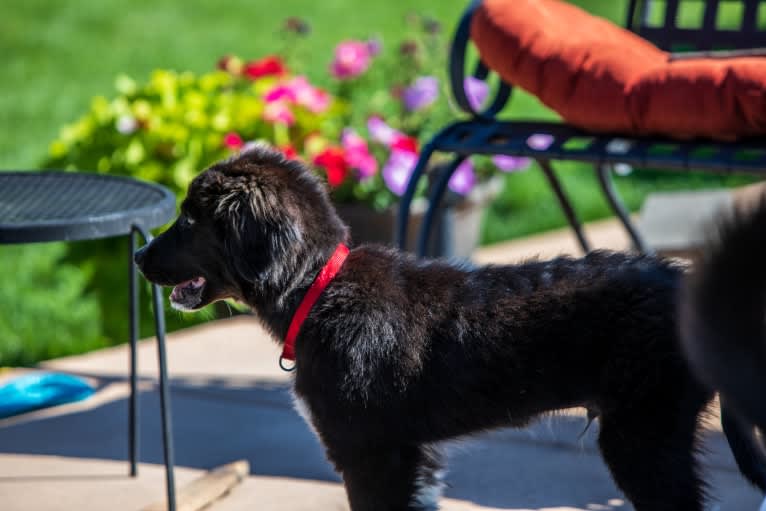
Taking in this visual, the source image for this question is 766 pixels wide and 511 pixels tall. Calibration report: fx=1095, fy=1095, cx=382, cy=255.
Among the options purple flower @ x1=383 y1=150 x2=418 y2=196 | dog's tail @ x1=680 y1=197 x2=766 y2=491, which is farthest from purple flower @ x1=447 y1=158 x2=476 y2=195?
dog's tail @ x1=680 y1=197 x2=766 y2=491

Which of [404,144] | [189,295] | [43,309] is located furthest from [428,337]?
[43,309]

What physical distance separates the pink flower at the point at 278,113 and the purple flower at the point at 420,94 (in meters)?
0.68

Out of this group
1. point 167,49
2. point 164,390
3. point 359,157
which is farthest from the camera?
point 167,49

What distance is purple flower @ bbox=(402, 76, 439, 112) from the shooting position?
5.49 meters

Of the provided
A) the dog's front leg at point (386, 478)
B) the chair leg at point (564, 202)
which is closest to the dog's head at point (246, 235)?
the dog's front leg at point (386, 478)

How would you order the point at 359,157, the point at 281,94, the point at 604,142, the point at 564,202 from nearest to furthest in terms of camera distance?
the point at 604,142 < the point at 564,202 < the point at 359,157 < the point at 281,94

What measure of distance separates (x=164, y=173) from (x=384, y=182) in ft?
3.43

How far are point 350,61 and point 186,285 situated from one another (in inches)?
126

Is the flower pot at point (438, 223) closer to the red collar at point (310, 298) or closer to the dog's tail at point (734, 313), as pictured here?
the red collar at point (310, 298)

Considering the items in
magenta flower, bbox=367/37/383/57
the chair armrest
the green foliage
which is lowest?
the green foliage

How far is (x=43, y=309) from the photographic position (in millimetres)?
5289

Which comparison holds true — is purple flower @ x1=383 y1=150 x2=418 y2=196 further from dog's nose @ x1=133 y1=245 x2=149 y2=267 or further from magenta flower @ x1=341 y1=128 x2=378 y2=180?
dog's nose @ x1=133 y1=245 x2=149 y2=267

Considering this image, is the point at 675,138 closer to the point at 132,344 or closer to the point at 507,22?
the point at 507,22

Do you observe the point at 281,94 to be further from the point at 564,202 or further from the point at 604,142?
the point at 604,142
